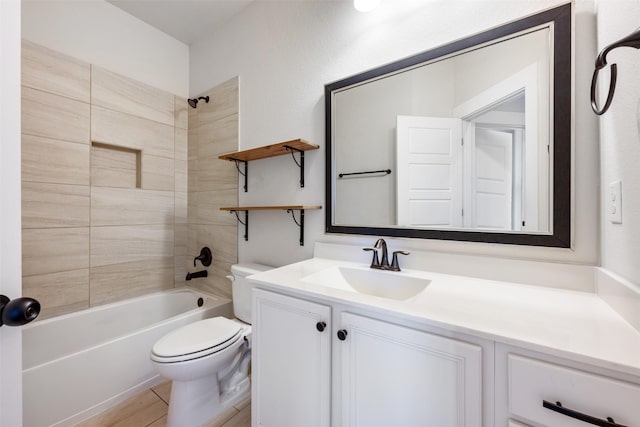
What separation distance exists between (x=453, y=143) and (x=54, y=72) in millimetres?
2511

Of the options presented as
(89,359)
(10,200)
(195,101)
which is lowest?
(89,359)

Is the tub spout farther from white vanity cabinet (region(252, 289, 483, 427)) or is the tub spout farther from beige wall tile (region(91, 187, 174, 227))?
white vanity cabinet (region(252, 289, 483, 427))

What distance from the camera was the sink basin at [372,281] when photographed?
107cm

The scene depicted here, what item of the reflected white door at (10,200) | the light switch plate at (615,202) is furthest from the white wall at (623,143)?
the reflected white door at (10,200)

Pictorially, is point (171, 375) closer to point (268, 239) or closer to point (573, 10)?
point (268, 239)

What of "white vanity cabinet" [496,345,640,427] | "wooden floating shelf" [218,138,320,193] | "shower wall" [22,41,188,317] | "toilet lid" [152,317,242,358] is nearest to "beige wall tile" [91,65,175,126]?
"shower wall" [22,41,188,317]

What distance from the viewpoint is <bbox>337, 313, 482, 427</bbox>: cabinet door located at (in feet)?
2.09

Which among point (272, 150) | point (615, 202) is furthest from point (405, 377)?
point (272, 150)

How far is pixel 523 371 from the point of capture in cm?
57

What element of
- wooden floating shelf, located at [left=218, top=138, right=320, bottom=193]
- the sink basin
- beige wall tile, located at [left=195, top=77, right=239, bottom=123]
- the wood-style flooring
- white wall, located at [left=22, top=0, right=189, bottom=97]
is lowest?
the wood-style flooring

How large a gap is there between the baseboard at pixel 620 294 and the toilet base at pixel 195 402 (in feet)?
5.54

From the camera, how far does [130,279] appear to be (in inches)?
79.7

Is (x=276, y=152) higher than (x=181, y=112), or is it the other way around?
(x=181, y=112)

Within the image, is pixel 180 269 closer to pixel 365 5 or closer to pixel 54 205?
pixel 54 205
